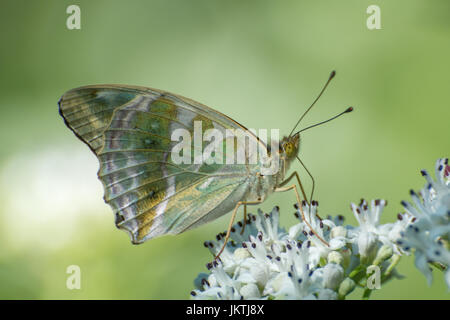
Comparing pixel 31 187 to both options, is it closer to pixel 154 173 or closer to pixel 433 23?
pixel 154 173

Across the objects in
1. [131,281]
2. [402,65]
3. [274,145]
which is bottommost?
[131,281]

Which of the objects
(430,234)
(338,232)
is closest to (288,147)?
(338,232)

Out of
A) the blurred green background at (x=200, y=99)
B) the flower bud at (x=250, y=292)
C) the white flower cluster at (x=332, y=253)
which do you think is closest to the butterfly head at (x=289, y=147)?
the white flower cluster at (x=332, y=253)

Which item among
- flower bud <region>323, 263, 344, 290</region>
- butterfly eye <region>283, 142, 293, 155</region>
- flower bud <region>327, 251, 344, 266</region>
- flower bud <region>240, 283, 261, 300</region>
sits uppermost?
butterfly eye <region>283, 142, 293, 155</region>

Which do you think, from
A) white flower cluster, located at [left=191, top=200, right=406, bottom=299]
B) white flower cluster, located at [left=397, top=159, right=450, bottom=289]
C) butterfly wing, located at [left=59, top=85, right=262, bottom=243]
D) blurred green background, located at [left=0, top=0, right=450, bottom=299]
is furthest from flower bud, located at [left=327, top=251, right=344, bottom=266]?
blurred green background, located at [left=0, top=0, right=450, bottom=299]

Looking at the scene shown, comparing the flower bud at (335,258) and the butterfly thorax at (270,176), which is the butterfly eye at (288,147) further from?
the flower bud at (335,258)

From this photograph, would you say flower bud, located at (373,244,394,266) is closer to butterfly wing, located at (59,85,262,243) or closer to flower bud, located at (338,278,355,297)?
flower bud, located at (338,278,355,297)

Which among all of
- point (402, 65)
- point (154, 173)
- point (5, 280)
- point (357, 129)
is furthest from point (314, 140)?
point (5, 280)
